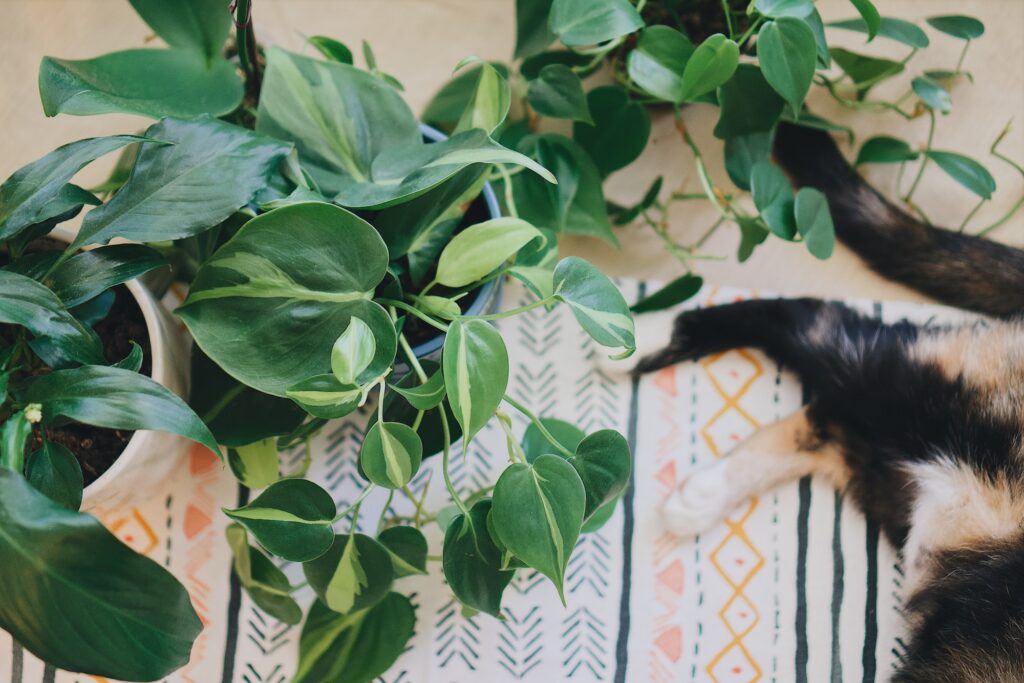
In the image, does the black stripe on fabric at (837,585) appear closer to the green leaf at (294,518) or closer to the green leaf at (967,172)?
the green leaf at (967,172)

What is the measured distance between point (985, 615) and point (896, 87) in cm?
66

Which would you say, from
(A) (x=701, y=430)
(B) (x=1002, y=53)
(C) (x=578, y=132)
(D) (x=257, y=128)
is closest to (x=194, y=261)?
(D) (x=257, y=128)

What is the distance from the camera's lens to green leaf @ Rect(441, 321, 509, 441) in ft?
1.78

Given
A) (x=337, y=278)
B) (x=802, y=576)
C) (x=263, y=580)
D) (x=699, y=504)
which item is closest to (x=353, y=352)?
(x=337, y=278)

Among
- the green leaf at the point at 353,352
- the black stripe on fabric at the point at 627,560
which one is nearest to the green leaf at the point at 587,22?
the green leaf at the point at 353,352

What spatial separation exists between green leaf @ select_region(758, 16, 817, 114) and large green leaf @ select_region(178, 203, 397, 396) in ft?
1.29

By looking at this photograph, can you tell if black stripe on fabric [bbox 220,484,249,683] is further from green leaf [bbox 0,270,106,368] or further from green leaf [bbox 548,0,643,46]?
green leaf [bbox 548,0,643,46]

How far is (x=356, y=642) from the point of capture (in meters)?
0.81

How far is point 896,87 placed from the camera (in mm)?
1062

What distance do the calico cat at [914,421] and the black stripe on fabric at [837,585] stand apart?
32 mm

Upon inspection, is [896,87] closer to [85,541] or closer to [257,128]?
[257,128]

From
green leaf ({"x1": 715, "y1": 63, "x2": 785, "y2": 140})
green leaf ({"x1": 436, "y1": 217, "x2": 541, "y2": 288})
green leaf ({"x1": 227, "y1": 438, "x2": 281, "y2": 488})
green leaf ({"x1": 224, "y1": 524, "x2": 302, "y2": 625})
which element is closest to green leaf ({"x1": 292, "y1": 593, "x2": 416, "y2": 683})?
green leaf ({"x1": 224, "y1": 524, "x2": 302, "y2": 625})

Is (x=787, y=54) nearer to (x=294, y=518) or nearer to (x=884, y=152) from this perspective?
(x=884, y=152)

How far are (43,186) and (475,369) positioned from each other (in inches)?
12.8
